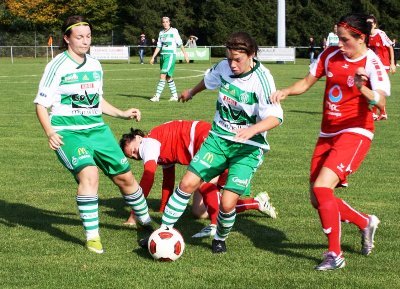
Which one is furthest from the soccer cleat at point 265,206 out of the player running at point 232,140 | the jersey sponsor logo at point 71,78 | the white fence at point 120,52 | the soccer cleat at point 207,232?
the white fence at point 120,52

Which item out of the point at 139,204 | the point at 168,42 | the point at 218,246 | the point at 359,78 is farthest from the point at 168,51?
the point at 359,78

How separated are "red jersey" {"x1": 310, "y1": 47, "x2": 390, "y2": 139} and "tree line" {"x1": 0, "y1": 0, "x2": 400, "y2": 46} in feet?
184

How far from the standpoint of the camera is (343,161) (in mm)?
6508

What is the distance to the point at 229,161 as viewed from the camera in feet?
23.1

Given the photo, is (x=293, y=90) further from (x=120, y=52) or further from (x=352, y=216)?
(x=120, y=52)

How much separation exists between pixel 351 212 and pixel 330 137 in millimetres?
698

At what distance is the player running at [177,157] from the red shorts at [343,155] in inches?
58.6

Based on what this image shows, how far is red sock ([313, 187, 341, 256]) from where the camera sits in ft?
21.1

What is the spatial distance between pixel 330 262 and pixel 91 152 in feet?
7.34

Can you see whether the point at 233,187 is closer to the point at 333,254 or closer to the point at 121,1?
the point at 333,254

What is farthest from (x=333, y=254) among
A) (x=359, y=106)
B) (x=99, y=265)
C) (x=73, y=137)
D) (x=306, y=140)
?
(x=306, y=140)

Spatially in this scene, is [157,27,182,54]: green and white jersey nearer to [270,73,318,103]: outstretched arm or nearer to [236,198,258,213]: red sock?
[236,198,258,213]: red sock

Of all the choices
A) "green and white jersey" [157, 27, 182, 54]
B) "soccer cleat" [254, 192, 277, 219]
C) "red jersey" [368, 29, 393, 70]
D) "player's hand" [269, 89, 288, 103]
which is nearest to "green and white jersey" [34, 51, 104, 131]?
"player's hand" [269, 89, 288, 103]

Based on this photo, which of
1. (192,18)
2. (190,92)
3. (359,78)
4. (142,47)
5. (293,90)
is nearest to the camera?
(359,78)
